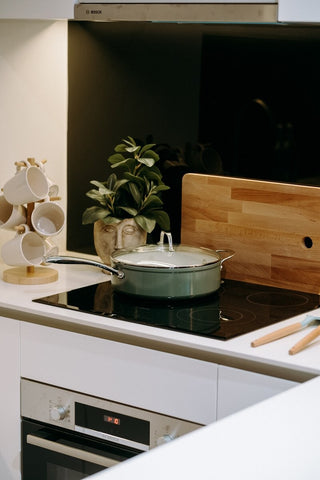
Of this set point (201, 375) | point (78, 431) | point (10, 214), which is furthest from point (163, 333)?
point (10, 214)

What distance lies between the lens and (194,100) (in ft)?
9.11

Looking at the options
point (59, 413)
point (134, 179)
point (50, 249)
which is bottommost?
point (59, 413)

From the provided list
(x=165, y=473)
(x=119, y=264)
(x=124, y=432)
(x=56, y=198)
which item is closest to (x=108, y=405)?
(x=124, y=432)

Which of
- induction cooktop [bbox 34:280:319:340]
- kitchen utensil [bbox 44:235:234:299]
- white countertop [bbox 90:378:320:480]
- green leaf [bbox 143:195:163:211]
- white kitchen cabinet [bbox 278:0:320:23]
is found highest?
white kitchen cabinet [bbox 278:0:320:23]

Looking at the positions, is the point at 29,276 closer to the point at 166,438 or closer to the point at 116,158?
the point at 116,158

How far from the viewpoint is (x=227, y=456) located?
123 cm

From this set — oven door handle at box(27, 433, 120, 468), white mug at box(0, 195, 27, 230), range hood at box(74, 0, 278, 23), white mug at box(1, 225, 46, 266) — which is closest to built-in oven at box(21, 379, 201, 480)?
oven door handle at box(27, 433, 120, 468)

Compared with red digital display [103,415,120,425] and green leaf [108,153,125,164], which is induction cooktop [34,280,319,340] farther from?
green leaf [108,153,125,164]

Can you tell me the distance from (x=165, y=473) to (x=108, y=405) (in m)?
1.06

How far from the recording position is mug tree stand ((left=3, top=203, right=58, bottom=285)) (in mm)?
2549

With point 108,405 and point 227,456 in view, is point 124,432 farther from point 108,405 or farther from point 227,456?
point 227,456

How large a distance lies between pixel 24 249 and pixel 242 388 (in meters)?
0.89

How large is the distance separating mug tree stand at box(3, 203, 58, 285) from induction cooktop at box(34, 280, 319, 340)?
13cm

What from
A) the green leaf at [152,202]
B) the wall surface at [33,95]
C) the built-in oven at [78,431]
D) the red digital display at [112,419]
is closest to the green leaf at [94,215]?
the green leaf at [152,202]
